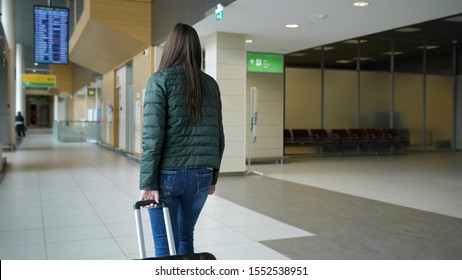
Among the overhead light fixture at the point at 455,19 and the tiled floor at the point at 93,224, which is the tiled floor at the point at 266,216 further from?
the overhead light fixture at the point at 455,19

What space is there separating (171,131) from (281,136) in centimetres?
972

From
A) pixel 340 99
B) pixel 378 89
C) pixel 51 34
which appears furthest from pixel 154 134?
pixel 378 89

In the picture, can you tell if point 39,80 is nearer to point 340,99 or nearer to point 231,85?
point 340,99

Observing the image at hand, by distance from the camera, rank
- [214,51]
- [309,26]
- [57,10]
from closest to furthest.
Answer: [309,26]
[214,51]
[57,10]

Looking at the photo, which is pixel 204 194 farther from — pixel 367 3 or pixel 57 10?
pixel 57 10

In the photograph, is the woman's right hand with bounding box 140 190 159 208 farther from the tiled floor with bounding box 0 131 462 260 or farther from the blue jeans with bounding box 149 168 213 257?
the tiled floor with bounding box 0 131 462 260

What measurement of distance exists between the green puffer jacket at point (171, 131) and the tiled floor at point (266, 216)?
69.0 inches

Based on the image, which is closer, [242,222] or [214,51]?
[242,222]

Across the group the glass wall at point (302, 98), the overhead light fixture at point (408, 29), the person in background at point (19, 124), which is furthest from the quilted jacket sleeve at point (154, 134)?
the person in background at point (19, 124)

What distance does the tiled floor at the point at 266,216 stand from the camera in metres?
3.83

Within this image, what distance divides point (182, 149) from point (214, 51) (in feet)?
22.6
